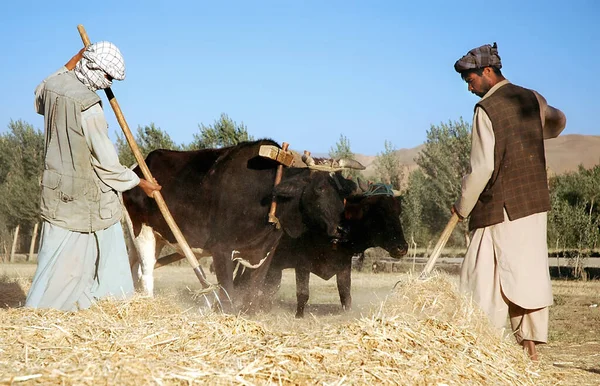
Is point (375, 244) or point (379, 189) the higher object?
point (379, 189)

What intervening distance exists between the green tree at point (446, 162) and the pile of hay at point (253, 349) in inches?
827

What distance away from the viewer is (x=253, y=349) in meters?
3.85

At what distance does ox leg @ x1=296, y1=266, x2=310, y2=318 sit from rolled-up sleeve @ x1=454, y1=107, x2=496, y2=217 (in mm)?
4540

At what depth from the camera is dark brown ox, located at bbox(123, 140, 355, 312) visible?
8656 mm

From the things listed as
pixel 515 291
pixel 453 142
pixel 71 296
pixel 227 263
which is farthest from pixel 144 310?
pixel 453 142

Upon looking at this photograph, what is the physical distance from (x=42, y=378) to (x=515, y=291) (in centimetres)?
352

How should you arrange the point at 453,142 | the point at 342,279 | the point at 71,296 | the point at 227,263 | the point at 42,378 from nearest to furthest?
the point at 42,378 < the point at 71,296 < the point at 227,263 < the point at 342,279 < the point at 453,142

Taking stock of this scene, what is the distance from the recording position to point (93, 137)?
5.46 m

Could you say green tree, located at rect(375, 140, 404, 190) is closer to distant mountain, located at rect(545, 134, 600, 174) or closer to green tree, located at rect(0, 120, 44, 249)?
green tree, located at rect(0, 120, 44, 249)

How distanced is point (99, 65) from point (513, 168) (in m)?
3.21

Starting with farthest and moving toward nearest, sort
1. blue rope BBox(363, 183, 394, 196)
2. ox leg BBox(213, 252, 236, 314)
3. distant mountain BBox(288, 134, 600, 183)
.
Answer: distant mountain BBox(288, 134, 600, 183) → blue rope BBox(363, 183, 394, 196) → ox leg BBox(213, 252, 236, 314)

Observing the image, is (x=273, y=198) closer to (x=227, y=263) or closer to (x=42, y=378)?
(x=227, y=263)

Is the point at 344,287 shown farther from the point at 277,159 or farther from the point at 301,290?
the point at 277,159

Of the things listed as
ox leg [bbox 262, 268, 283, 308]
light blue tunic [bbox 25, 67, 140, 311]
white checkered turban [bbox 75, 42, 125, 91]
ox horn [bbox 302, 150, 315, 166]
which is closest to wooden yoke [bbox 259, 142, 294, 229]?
ox horn [bbox 302, 150, 315, 166]
